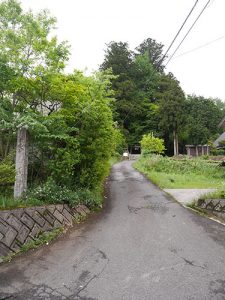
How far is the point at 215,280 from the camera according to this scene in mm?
4484

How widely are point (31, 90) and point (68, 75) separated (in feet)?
5.09

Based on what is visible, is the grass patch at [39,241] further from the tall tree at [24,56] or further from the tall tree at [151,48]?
the tall tree at [151,48]

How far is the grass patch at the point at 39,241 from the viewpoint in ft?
17.9

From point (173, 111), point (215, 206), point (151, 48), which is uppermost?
point (151, 48)

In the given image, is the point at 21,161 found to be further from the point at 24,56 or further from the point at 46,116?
the point at 24,56

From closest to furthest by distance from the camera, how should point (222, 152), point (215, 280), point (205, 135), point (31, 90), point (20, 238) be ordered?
point (215, 280)
point (20, 238)
point (31, 90)
point (222, 152)
point (205, 135)

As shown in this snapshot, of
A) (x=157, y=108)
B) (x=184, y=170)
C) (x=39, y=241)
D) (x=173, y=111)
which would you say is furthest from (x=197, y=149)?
(x=39, y=241)

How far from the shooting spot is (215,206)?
8.94 meters

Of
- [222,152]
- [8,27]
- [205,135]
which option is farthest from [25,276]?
[205,135]

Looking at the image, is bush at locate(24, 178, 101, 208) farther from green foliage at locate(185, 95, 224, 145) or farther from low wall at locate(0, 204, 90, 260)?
green foliage at locate(185, 95, 224, 145)

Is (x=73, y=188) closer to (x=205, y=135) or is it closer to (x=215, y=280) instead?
(x=215, y=280)

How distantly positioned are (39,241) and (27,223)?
469mm

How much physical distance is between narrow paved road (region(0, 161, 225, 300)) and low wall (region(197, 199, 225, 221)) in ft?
1.86

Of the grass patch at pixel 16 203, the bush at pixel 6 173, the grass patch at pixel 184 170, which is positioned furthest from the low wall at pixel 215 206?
the grass patch at pixel 184 170
